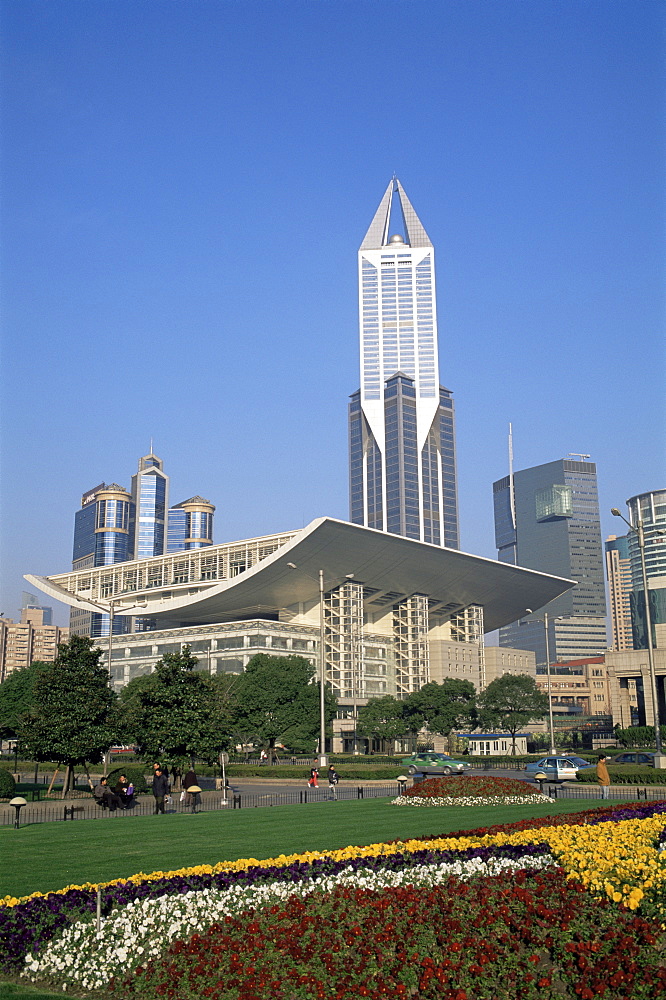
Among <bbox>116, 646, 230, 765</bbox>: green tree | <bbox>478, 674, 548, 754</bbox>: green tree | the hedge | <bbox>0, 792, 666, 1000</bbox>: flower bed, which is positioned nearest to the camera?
<bbox>0, 792, 666, 1000</bbox>: flower bed

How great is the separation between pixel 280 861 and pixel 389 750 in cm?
8249

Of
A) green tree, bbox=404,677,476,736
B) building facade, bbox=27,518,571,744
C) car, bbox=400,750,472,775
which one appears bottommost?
car, bbox=400,750,472,775

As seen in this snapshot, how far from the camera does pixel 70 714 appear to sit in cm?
4016

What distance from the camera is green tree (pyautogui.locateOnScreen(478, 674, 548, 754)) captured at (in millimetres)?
88750

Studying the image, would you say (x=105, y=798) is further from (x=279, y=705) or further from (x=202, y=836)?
(x=279, y=705)

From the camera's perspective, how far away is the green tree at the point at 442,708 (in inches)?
3541

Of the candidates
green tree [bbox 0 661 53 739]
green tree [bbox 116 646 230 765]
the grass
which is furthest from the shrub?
green tree [bbox 0 661 53 739]

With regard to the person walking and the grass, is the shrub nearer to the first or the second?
the person walking

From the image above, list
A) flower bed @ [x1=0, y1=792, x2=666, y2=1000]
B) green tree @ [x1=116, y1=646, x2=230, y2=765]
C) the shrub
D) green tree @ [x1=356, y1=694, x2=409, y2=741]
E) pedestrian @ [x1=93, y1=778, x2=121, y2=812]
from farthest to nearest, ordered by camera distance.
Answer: green tree @ [x1=356, y1=694, x2=409, y2=741] < green tree @ [x1=116, y1=646, x2=230, y2=765] < the shrub < pedestrian @ [x1=93, y1=778, x2=121, y2=812] < flower bed @ [x1=0, y1=792, x2=666, y2=1000]

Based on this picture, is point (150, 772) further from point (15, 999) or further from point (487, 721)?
point (15, 999)

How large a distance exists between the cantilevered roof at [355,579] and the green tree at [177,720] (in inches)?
1787

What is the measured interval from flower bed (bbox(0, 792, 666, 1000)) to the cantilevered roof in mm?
74695

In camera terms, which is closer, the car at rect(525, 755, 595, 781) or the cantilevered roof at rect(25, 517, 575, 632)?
the car at rect(525, 755, 595, 781)

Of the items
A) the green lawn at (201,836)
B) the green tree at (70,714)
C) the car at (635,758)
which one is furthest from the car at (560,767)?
the green tree at (70,714)
